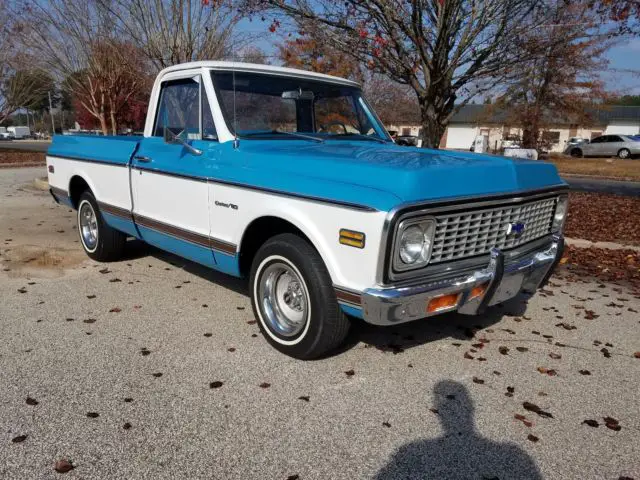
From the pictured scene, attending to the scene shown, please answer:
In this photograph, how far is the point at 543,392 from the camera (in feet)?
10.8

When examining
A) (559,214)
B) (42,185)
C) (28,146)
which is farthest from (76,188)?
(28,146)

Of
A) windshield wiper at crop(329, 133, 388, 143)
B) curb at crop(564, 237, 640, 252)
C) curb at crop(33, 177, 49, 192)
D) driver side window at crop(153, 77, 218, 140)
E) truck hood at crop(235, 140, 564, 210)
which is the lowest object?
curb at crop(33, 177, 49, 192)

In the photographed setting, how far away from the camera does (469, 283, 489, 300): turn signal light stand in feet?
10.6

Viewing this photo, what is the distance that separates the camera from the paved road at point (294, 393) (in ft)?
8.47

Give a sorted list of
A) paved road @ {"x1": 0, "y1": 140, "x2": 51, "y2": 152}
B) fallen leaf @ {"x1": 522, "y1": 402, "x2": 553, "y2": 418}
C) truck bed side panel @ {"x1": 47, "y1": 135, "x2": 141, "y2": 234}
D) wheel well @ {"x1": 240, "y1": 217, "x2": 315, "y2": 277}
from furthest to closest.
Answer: paved road @ {"x1": 0, "y1": 140, "x2": 51, "y2": 152}, truck bed side panel @ {"x1": 47, "y1": 135, "x2": 141, "y2": 234}, wheel well @ {"x1": 240, "y1": 217, "x2": 315, "y2": 277}, fallen leaf @ {"x1": 522, "y1": 402, "x2": 553, "y2": 418}

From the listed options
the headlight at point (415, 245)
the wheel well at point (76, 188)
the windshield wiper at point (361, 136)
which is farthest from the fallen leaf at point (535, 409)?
the wheel well at point (76, 188)

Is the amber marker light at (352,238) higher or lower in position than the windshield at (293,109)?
lower

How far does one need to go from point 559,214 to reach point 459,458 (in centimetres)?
237

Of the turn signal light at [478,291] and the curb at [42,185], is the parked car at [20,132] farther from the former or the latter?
the turn signal light at [478,291]

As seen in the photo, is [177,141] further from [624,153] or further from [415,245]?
[624,153]

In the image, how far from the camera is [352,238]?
2.96 meters

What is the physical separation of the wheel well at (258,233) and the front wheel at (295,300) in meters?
0.13

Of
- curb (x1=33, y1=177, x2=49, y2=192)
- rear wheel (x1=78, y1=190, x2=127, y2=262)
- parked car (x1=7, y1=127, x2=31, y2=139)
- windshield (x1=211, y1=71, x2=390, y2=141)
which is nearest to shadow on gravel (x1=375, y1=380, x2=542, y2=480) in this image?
windshield (x1=211, y1=71, x2=390, y2=141)

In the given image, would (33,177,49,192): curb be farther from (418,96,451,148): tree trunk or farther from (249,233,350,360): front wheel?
(249,233,350,360): front wheel
